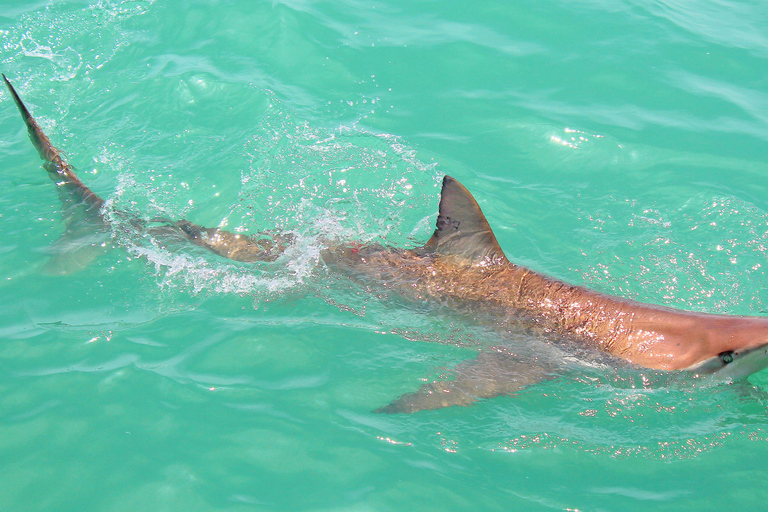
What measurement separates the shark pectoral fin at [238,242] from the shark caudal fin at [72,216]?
81 centimetres

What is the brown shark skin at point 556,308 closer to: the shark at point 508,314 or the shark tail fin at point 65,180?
the shark at point 508,314

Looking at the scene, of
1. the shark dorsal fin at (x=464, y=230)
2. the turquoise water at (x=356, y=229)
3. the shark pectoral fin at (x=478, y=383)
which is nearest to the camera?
the turquoise water at (x=356, y=229)

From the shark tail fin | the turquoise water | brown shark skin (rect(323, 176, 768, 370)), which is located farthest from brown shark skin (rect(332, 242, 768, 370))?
the shark tail fin

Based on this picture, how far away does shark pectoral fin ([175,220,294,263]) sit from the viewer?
561 centimetres

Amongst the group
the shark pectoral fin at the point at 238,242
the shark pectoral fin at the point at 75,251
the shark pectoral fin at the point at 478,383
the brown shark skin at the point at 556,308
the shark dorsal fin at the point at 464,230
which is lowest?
the shark pectoral fin at the point at 478,383

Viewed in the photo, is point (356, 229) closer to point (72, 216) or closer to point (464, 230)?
point (464, 230)

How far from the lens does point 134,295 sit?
17.3 feet

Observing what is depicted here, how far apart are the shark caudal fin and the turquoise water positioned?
131mm

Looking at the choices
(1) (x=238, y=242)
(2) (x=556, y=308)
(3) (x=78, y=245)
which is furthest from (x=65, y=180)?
(2) (x=556, y=308)

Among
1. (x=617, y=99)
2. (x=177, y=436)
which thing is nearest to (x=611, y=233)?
(x=617, y=99)

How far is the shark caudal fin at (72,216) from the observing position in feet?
18.1

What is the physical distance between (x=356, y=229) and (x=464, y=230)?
1.34m

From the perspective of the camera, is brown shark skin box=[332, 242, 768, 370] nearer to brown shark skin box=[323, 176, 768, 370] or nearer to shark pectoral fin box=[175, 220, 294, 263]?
brown shark skin box=[323, 176, 768, 370]

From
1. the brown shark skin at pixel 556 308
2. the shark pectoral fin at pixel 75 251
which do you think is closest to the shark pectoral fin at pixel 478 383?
the brown shark skin at pixel 556 308
